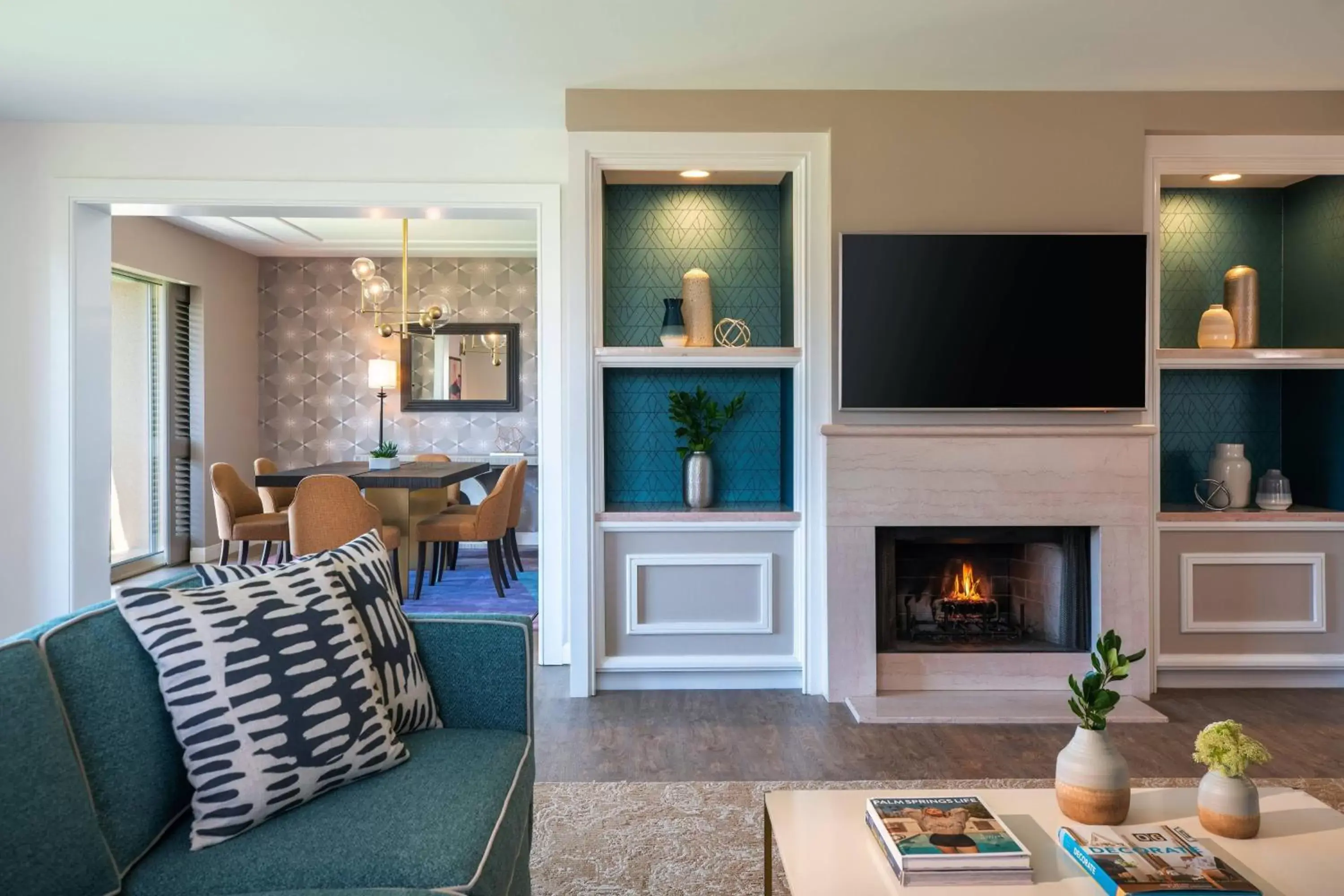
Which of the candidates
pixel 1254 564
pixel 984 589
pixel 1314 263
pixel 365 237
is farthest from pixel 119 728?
pixel 365 237

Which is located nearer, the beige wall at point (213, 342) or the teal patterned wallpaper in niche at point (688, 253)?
the teal patterned wallpaper in niche at point (688, 253)

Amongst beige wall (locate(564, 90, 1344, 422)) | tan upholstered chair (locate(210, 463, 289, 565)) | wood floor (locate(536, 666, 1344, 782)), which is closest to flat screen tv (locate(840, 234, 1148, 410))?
beige wall (locate(564, 90, 1344, 422))

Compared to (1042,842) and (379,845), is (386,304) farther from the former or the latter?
(1042,842)

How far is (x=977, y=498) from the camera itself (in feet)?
11.9

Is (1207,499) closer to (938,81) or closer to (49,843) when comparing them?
(938,81)

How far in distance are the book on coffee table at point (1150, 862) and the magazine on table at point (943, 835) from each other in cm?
10

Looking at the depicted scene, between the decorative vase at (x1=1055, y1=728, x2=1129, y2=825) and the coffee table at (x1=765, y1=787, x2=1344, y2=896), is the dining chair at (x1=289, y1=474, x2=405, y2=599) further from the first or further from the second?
the decorative vase at (x1=1055, y1=728, x2=1129, y2=825)

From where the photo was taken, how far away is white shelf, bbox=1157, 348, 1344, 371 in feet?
12.2

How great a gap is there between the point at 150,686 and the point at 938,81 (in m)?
3.39

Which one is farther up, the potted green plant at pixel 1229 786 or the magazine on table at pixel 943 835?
the potted green plant at pixel 1229 786

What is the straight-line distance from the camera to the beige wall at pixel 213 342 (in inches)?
249

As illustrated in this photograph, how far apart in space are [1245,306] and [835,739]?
261cm

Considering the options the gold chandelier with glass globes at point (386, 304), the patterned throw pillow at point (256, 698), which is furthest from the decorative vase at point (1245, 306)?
the gold chandelier with glass globes at point (386, 304)

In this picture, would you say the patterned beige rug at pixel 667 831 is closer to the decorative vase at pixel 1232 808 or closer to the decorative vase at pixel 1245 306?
the decorative vase at pixel 1232 808
